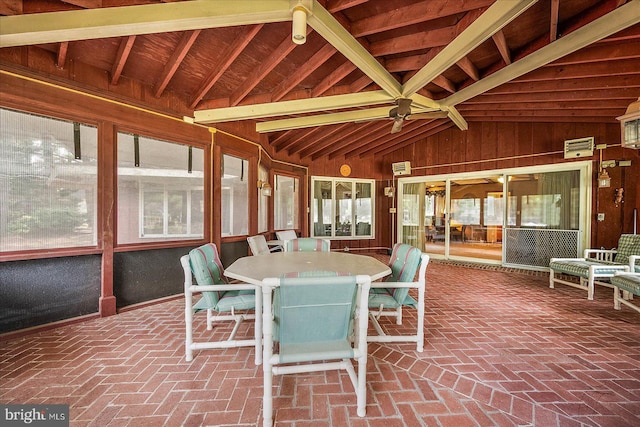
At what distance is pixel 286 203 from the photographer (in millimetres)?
6566

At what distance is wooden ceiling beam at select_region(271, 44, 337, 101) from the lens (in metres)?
2.63

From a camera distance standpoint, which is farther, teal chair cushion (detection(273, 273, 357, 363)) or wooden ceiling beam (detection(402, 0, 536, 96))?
wooden ceiling beam (detection(402, 0, 536, 96))

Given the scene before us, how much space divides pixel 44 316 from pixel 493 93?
5.99 meters

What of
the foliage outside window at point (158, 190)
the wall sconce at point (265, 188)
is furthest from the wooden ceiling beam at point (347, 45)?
the foliage outside window at point (158, 190)

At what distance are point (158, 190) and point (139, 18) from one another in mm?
2020

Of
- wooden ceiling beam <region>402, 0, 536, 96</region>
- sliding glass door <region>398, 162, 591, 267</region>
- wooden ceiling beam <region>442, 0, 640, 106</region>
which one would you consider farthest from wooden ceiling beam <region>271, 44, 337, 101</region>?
sliding glass door <region>398, 162, 591, 267</region>

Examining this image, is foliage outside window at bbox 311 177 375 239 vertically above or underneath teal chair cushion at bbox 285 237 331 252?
above

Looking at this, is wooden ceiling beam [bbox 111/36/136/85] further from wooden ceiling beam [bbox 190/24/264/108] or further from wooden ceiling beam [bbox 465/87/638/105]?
wooden ceiling beam [bbox 465/87/638/105]

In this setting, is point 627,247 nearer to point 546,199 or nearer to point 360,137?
point 546,199

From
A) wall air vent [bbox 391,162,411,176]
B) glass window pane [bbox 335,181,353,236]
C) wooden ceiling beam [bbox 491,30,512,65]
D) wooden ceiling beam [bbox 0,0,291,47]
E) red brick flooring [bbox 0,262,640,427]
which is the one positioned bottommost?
red brick flooring [bbox 0,262,640,427]

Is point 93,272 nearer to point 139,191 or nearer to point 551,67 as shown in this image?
point 139,191

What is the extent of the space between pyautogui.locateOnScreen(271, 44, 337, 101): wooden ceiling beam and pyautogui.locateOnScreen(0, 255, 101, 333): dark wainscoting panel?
Result: 2.85 m

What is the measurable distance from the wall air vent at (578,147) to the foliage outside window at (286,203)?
5.42 meters

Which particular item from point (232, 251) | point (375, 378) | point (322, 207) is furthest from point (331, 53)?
point (322, 207)
